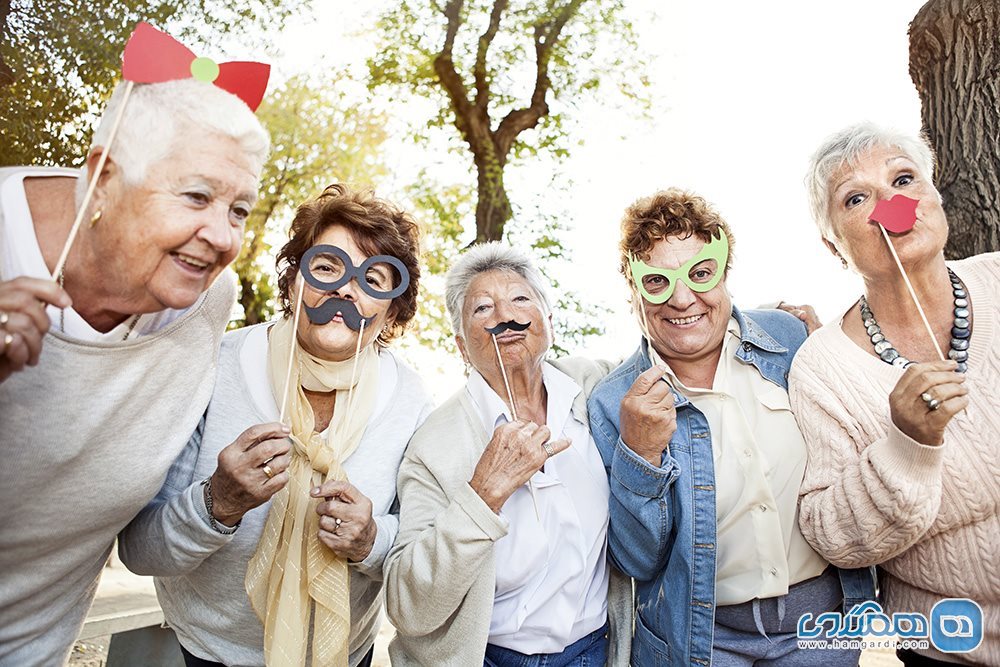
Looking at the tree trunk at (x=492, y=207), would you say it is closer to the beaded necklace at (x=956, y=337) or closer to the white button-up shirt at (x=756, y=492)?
the white button-up shirt at (x=756, y=492)

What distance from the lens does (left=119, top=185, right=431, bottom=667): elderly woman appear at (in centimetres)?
209

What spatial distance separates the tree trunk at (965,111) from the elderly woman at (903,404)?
0.67 metres

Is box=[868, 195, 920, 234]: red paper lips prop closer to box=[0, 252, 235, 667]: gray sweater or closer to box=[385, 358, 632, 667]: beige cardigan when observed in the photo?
box=[385, 358, 632, 667]: beige cardigan

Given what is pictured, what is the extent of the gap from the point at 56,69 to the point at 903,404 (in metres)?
6.27

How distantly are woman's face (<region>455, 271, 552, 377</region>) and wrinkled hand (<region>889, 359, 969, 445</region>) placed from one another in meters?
1.08

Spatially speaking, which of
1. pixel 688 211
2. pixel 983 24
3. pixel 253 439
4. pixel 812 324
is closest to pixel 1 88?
pixel 253 439

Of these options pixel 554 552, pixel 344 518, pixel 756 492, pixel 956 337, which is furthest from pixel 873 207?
pixel 344 518

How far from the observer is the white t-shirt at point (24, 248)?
1649 mm

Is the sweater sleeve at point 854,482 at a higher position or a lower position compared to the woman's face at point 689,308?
lower

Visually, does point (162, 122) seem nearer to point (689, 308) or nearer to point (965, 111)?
point (689, 308)

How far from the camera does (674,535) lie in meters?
2.30

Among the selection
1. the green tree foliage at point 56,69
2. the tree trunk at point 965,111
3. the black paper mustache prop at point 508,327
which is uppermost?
the green tree foliage at point 56,69

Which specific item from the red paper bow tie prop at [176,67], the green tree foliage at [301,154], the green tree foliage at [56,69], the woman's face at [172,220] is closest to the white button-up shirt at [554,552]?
the woman's face at [172,220]

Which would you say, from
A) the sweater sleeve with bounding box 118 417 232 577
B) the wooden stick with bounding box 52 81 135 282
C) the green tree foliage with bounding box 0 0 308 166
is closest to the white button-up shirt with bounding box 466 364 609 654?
the sweater sleeve with bounding box 118 417 232 577
